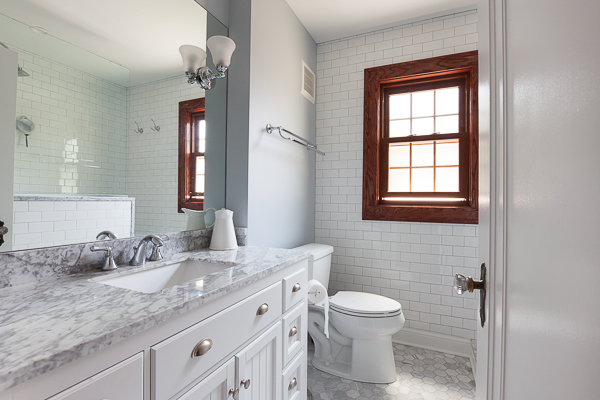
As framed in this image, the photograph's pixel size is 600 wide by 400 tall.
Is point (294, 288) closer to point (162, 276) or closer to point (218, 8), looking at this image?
point (162, 276)

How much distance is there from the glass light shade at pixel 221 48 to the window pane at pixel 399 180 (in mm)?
1671

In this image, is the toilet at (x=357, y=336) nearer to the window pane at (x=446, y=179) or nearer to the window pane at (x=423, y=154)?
the window pane at (x=446, y=179)

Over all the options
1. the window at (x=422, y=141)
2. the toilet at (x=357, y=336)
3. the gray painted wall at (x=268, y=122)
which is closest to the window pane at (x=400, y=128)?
the window at (x=422, y=141)

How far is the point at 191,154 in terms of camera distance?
165 centimetres

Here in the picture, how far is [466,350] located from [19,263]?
2694 millimetres

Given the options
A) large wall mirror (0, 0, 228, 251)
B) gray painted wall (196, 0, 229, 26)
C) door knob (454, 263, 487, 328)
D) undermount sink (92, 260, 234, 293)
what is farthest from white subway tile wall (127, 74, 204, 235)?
door knob (454, 263, 487, 328)

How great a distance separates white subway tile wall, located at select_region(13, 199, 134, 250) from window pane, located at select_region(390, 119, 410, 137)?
7.01ft

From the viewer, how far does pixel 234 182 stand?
6.06 ft

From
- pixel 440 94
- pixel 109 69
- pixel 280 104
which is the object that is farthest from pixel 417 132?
→ pixel 109 69

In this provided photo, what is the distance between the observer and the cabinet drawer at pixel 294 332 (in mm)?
1359

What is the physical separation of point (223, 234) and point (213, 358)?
0.81 metres

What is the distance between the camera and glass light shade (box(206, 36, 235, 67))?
4.99ft

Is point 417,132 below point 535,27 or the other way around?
the other way around

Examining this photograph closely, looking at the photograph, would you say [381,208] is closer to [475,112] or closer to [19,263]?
[475,112]
